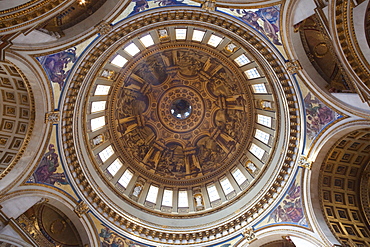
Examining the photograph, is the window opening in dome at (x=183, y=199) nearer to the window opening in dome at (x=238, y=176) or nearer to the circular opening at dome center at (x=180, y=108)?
the window opening in dome at (x=238, y=176)

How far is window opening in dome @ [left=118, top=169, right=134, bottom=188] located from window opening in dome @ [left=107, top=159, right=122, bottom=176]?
0.82m

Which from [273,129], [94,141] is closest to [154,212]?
[94,141]

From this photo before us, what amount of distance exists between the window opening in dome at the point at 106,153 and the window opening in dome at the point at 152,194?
16.7 ft

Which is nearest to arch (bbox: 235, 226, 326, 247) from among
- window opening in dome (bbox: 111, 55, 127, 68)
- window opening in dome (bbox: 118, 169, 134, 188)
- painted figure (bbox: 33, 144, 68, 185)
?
window opening in dome (bbox: 118, 169, 134, 188)

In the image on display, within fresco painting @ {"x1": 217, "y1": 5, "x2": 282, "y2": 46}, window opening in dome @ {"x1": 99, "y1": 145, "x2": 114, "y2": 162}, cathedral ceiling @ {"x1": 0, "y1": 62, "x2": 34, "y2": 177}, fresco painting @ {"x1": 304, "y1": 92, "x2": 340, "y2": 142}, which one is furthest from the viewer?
window opening in dome @ {"x1": 99, "y1": 145, "x2": 114, "y2": 162}

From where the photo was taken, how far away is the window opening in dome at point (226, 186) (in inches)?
947

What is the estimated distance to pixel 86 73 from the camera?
58.1 feet

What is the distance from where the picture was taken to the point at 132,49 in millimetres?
22469

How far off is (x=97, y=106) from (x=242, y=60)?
13.1m

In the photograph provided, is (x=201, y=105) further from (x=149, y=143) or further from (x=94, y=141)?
(x=94, y=141)

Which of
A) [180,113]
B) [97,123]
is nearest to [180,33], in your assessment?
[97,123]

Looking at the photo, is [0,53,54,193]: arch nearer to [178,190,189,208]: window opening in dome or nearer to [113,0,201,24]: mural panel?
[113,0,201,24]: mural panel

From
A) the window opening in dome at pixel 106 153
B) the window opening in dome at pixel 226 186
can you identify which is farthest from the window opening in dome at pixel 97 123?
the window opening in dome at pixel 226 186

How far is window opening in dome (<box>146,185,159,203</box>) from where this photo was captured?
79.2 ft
